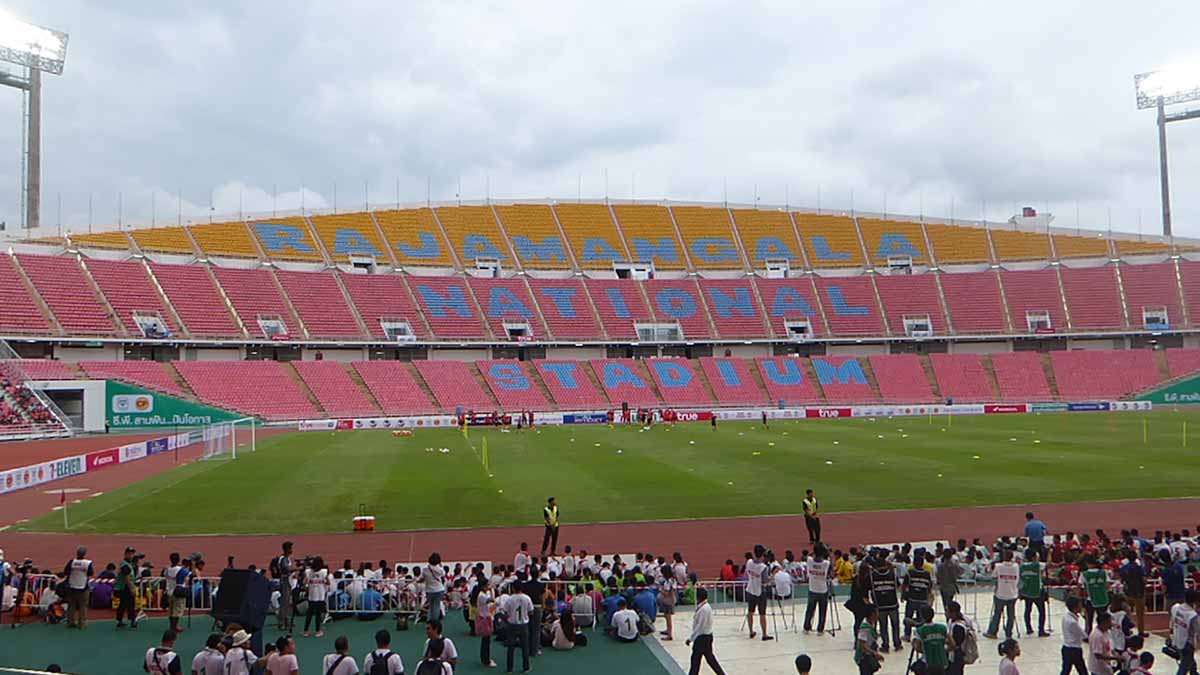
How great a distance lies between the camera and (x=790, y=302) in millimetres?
78750

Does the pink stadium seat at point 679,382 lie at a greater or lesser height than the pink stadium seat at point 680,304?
lesser

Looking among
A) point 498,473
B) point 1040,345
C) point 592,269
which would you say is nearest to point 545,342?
point 592,269

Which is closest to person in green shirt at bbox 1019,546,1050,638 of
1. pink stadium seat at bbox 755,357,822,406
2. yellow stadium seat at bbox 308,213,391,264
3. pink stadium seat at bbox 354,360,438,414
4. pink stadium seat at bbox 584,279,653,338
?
pink stadium seat at bbox 354,360,438,414

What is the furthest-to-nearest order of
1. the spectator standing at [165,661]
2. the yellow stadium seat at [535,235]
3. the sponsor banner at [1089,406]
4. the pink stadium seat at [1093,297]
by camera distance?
the yellow stadium seat at [535,235], the pink stadium seat at [1093,297], the sponsor banner at [1089,406], the spectator standing at [165,661]

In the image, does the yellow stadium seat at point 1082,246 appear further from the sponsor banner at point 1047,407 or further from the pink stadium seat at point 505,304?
the pink stadium seat at point 505,304

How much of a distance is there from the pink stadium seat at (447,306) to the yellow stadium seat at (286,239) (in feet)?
32.0

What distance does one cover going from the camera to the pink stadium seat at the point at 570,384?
64312 mm

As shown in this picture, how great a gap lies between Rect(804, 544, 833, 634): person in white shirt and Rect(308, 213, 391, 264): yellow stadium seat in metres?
70.0

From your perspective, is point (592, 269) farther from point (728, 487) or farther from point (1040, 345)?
point (728, 487)

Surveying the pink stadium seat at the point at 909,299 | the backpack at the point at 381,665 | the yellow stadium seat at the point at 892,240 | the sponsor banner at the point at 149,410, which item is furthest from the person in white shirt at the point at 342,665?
the yellow stadium seat at the point at 892,240

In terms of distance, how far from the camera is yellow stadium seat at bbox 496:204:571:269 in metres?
82.4

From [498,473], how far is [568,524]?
10.1 meters

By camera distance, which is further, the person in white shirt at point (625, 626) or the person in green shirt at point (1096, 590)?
the person in white shirt at point (625, 626)

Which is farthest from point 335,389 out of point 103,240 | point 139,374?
point 103,240
